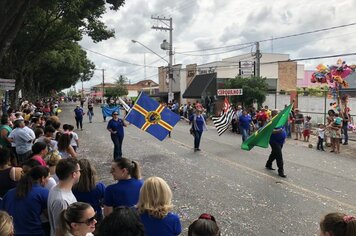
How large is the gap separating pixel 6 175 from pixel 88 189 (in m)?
1.35

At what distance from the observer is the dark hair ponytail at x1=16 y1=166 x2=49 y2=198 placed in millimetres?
4309

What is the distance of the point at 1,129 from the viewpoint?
10.2 m

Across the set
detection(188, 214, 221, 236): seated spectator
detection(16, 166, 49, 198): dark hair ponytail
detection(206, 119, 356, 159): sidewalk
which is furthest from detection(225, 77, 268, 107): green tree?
detection(188, 214, 221, 236): seated spectator

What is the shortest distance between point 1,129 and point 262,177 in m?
7.07

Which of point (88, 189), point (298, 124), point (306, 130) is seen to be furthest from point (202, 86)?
point (88, 189)

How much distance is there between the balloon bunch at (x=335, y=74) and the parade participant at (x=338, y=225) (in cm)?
1887

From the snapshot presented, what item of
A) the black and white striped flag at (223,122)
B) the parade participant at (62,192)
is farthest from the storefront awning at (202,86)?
the parade participant at (62,192)

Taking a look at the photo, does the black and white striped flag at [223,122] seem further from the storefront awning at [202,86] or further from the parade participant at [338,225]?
the storefront awning at [202,86]

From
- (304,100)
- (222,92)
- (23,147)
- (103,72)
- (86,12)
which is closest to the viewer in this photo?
(23,147)

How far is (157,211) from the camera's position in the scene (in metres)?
3.64

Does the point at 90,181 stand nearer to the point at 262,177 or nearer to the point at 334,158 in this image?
the point at 262,177

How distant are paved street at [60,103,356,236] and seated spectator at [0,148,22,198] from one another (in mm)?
2977

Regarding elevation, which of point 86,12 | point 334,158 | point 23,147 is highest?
point 86,12

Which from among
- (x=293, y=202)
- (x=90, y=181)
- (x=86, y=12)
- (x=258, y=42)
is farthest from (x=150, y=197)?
(x=258, y=42)
